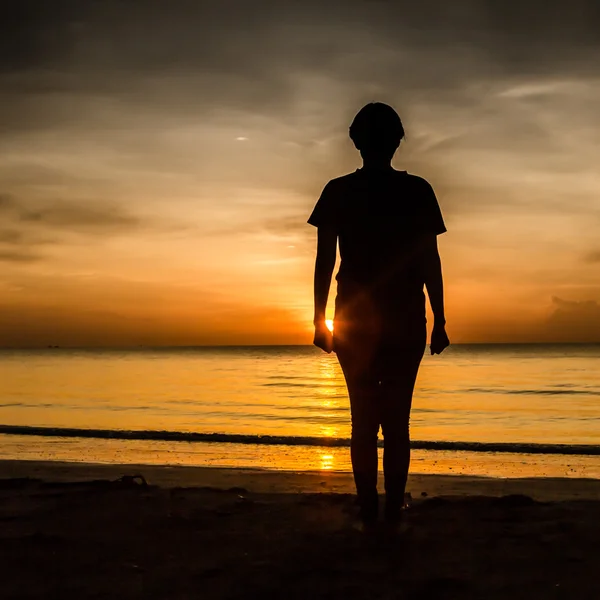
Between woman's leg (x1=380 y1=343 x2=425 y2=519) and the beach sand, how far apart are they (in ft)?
0.83

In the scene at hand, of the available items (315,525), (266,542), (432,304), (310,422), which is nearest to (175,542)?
(266,542)

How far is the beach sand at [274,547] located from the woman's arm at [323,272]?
1116 millimetres

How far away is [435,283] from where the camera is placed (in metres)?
4.00

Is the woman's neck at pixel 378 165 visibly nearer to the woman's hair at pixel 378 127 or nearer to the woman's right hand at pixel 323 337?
the woman's hair at pixel 378 127

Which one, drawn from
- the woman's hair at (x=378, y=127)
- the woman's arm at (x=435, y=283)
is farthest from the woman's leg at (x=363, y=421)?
the woman's hair at (x=378, y=127)

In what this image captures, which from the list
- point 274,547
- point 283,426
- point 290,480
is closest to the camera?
point 274,547

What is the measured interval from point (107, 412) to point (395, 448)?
17140 millimetres

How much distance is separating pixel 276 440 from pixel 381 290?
9.55 m

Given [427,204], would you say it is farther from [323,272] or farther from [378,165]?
[323,272]

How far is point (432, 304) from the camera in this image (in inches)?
161

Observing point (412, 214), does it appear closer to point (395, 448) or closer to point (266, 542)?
point (395, 448)

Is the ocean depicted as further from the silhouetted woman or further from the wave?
the silhouetted woman

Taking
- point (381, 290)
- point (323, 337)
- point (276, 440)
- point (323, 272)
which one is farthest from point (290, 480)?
point (276, 440)

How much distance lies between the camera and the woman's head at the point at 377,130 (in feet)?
12.9
